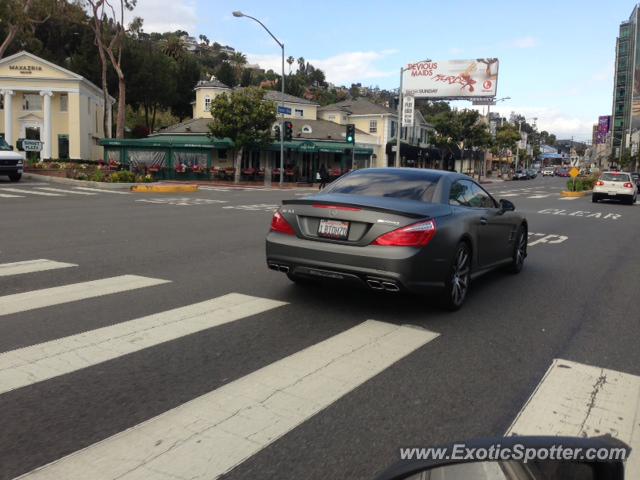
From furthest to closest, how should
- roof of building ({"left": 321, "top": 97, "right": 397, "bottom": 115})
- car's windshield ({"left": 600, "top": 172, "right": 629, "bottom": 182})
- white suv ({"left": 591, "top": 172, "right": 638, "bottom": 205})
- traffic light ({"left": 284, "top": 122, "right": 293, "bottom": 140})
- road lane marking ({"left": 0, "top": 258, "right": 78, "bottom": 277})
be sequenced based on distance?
1. roof of building ({"left": 321, "top": 97, "right": 397, "bottom": 115})
2. traffic light ({"left": 284, "top": 122, "right": 293, "bottom": 140})
3. car's windshield ({"left": 600, "top": 172, "right": 629, "bottom": 182})
4. white suv ({"left": 591, "top": 172, "right": 638, "bottom": 205})
5. road lane marking ({"left": 0, "top": 258, "right": 78, "bottom": 277})

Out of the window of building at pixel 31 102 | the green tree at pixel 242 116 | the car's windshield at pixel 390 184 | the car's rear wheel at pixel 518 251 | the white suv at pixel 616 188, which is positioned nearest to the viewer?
the car's windshield at pixel 390 184

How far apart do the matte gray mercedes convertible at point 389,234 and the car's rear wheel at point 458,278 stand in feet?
0.03

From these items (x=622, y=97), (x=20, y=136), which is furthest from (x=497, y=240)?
(x=622, y=97)

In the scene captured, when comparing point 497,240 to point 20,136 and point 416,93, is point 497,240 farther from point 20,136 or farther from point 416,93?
point 416,93

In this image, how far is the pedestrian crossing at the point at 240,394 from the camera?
2895 millimetres

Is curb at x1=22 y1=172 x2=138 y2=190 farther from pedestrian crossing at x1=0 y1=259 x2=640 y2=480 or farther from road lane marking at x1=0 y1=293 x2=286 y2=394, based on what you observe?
road lane marking at x1=0 y1=293 x2=286 y2=394

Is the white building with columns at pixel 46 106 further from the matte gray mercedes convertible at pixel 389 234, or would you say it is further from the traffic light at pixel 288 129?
the matte gray mercedes convertible at pixel 389 234

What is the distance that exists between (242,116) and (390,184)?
3145 centimetres

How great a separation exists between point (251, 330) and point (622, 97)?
177 m

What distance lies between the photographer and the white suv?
28.1 metres

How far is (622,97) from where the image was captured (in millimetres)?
155875

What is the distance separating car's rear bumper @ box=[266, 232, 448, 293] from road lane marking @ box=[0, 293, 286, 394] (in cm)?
59

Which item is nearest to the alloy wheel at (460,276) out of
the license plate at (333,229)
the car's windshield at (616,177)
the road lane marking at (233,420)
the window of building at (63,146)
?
the license plate at (333,229)

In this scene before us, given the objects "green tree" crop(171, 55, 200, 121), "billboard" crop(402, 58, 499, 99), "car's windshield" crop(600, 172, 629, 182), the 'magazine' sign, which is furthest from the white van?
"billboard" crop(402, 58, 499, 99)
